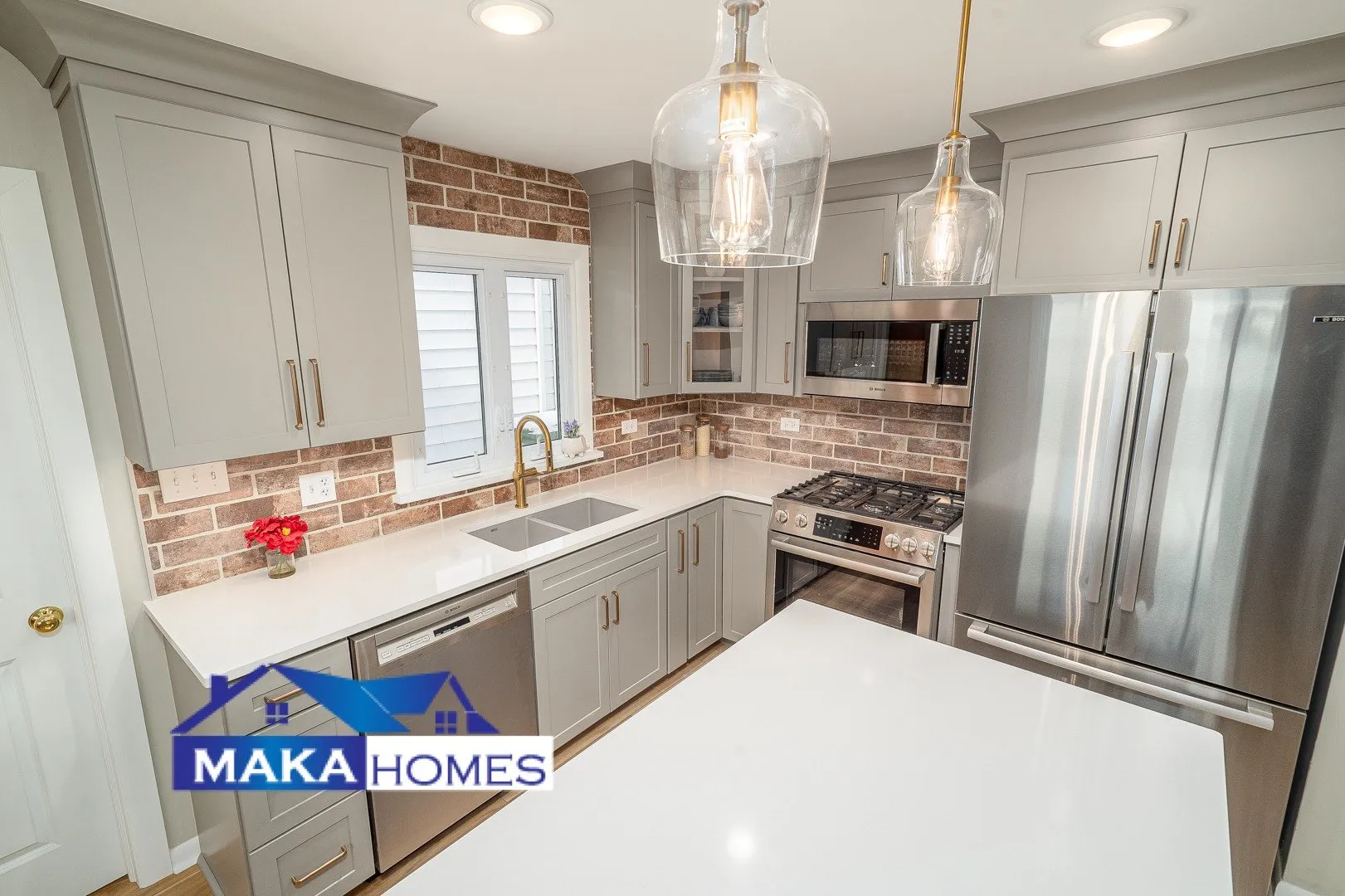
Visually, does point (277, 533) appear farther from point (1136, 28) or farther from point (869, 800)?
point (1136, 28)

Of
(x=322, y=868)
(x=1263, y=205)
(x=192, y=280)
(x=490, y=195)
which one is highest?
(x=490, y=195)

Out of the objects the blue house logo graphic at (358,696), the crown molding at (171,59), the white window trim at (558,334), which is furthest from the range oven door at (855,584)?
the crown molding at (171,59)

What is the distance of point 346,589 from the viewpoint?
1.84 metres

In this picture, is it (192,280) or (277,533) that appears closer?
(192,280)

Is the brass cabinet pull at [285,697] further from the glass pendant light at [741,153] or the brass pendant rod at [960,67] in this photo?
the brass pendant rod at [960,67]

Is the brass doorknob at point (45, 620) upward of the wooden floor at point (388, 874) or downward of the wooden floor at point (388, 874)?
upward

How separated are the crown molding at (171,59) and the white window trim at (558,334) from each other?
21.7 inches

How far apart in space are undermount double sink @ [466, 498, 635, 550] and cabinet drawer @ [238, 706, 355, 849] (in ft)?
2.79

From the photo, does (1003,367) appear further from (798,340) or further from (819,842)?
(819,842)

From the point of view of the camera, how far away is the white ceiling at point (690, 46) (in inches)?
52.4

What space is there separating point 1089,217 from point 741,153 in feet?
5.95

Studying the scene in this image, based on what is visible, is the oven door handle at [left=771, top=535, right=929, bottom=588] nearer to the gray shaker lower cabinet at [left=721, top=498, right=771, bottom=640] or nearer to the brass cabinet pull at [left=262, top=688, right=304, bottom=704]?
the gray shaker lower cabinet at [left=721, top=498, right=771, bottom=640]

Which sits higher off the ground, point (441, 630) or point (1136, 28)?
point (1136, 28)

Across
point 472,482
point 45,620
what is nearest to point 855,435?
point 472,482
